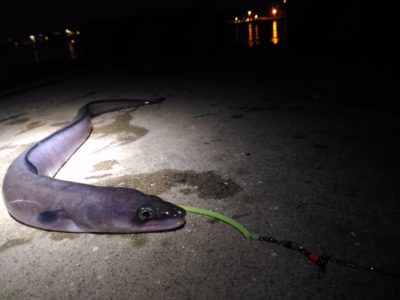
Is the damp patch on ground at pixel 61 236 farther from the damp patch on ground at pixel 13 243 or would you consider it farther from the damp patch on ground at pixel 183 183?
the damp patch on ground at pixel 183 183

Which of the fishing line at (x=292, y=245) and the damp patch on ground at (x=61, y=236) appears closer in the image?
the fishing line at (x=292, y=245)

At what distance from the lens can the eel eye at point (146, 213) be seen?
2761mm

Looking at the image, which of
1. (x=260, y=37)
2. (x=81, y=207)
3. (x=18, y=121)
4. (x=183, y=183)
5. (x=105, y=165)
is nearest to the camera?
(x=81, y=207)

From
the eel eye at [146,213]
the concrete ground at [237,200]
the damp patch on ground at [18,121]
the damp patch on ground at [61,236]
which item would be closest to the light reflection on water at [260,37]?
the concrete ground at [237,200]

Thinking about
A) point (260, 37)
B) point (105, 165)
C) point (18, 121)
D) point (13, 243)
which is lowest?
point (13, 243)

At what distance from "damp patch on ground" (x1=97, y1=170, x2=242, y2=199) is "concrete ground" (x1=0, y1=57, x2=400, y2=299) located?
0.04 ft

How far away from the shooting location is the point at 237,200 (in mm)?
3176

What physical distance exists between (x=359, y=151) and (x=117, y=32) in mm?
30741

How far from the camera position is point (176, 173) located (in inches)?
154

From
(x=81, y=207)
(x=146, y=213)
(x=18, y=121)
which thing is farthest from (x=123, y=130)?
(x=18, y=121)

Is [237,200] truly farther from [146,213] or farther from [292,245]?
[146,213]

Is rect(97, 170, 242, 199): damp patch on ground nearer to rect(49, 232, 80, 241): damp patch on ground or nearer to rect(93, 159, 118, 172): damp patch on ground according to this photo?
rect(93, 159, 118, 172): damp patch on ground

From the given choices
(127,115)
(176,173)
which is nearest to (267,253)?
(176,173)

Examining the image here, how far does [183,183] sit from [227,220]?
0.98 m
